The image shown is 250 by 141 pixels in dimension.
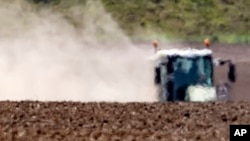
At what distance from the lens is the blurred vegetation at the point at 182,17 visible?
50.4 meters

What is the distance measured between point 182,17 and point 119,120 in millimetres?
33749

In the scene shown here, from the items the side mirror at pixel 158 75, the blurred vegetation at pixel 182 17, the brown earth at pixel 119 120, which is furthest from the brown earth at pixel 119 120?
the blurred vegetation at pixel 182 17

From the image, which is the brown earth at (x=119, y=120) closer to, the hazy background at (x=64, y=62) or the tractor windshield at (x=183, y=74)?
the tractor windshield at (x=183, y=74)

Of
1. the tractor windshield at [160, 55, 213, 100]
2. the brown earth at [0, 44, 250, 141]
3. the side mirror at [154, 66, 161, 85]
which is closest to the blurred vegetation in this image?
the side mirror at [154, 66, 161, 85]

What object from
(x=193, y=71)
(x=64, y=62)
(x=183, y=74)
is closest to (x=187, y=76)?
(x=183, y=74)

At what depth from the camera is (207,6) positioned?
176 feet

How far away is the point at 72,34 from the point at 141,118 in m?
24.8

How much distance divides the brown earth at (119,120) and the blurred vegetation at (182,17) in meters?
27.1

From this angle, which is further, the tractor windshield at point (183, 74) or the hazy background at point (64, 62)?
the hazy background at point (64, 62)

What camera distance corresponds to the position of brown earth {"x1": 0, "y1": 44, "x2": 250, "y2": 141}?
1658 cm

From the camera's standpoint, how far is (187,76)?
2655 cm

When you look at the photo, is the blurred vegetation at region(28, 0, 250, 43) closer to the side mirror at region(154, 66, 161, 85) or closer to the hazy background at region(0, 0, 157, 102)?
the hazy background at region(0, 0, 157, 102)

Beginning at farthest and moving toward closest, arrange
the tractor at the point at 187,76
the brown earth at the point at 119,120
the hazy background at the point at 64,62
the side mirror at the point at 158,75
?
the hazy background at the point at 64,62, the side mirror at the point at 158,75, the tractor at the point at 187,76, the brown earth at the point at 119,120

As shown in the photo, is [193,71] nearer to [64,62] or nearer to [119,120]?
[119,120]
